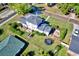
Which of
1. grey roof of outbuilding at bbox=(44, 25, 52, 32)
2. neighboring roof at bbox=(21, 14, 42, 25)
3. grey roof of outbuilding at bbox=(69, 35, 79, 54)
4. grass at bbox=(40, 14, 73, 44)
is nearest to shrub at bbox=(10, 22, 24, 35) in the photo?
neighboring roof at bbox=(21, 14, 42, 25)

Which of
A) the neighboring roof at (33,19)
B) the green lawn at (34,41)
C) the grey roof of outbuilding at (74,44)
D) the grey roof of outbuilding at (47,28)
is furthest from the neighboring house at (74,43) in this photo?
the neighboring roof at (33,19)

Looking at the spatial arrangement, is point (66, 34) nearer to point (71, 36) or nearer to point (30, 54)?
point (71, 36)

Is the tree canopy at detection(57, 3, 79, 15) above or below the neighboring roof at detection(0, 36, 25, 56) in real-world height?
above

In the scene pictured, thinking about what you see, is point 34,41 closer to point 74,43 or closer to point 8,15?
point 74,43

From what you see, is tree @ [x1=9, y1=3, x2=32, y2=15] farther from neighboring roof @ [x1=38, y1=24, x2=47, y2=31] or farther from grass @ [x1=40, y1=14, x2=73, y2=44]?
neighboring roof @ [x1=38, y1=24, x2=47, y2=31]

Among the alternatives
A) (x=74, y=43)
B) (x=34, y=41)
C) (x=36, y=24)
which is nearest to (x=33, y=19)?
(x=36, y=24)
